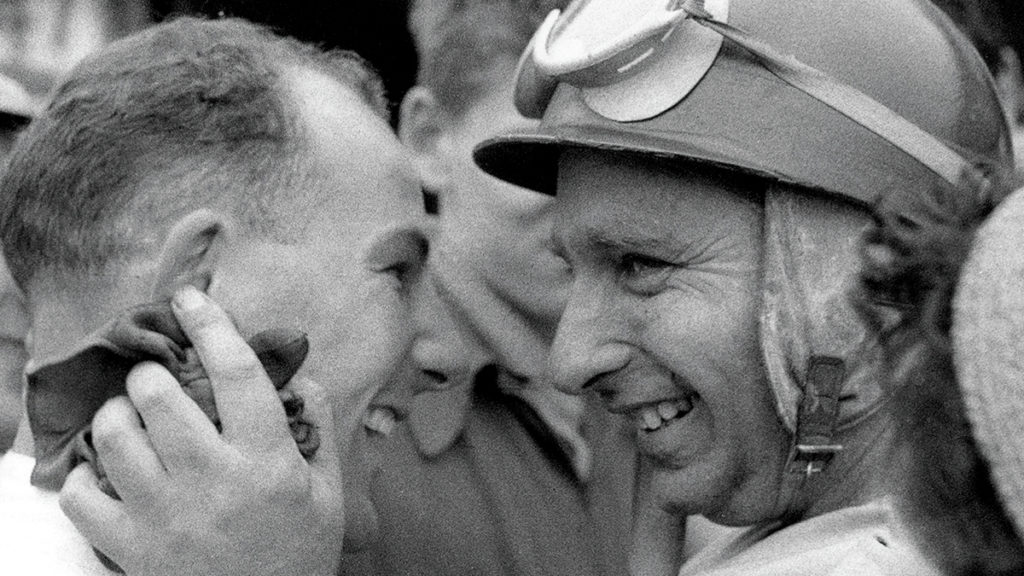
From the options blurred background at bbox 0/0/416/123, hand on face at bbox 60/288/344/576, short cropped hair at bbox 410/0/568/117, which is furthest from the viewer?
blurred background at bbox 0/0/416/123

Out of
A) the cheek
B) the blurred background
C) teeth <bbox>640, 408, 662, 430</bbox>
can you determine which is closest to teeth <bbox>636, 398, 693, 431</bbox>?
teeth <bbox>640, 408, 662, 430</bbox>

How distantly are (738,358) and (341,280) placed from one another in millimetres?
711

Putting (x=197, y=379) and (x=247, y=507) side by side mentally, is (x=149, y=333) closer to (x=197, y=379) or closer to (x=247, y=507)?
(x=197, y=379)

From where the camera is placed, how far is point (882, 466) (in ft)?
8.65

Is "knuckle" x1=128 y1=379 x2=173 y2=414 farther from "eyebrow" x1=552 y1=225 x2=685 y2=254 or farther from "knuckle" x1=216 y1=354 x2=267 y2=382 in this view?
A: "eyebrow" x1=552 y1=225 x2=685 y2=254

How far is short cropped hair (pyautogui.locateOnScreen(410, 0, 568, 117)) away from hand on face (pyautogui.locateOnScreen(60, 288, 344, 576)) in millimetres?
2043

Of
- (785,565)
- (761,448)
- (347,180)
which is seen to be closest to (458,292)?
(347,180)

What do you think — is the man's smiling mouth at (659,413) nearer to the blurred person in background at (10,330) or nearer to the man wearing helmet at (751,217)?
the man wearing helmet at (751,217)

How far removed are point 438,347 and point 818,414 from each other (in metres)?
1.37

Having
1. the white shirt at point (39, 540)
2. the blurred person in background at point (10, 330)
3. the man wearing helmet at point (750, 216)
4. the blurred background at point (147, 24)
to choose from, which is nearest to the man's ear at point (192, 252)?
the white shirt at point (39, 540)

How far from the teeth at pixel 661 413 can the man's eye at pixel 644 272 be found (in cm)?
19

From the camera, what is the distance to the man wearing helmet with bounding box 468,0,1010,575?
8.44 feet

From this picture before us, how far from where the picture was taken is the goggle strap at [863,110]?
2.57 meters

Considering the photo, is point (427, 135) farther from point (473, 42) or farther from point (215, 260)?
point (215, 260)
